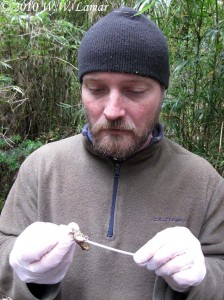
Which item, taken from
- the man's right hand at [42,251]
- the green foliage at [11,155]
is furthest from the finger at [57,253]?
the green foliage at [11,155]

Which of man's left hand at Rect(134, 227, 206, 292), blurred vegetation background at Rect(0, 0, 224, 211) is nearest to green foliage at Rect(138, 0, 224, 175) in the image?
blurred vegetation background at Rect(0, 0, 224, 211)

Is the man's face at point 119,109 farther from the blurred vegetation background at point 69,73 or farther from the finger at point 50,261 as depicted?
the blurred vegetation background at point 69,73

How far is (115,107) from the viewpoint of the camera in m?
1.15

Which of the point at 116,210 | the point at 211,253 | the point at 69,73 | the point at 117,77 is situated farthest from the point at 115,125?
the point at 69,73

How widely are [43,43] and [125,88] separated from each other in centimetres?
212

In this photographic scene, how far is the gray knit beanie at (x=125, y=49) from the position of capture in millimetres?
1170

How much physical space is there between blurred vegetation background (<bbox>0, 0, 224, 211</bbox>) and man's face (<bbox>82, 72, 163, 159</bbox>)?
98 cm

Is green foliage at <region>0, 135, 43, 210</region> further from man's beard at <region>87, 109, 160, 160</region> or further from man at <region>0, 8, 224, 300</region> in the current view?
man's beard at <region>87, 109, 160, 160</region>

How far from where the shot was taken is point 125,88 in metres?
1.18

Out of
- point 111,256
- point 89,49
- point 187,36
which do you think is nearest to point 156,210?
point 111,256

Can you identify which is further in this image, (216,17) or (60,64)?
(60,64)

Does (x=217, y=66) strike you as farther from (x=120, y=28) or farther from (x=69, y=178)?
(x=69, y=178)

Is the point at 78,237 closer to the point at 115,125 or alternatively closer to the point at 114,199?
the point at 114,199

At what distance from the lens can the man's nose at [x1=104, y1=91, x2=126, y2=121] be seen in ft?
3.77
